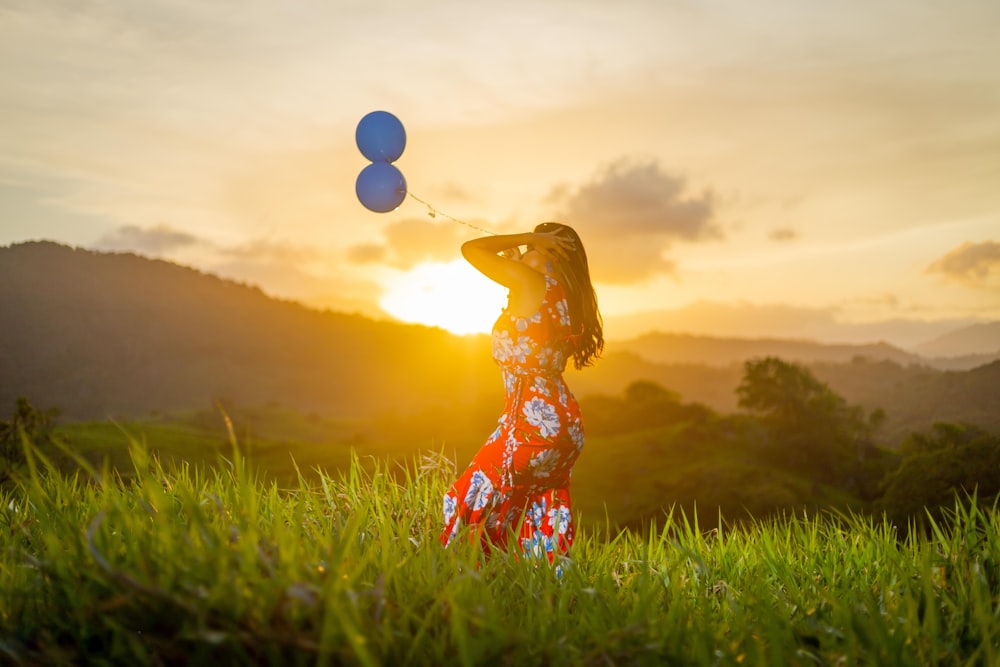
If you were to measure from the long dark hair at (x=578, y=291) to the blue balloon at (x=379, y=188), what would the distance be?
134 cm

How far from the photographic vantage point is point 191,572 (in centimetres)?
277

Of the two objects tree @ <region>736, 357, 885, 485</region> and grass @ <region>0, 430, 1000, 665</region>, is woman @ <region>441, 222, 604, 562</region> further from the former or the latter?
tree @ <region>736, 357, 885, 485</region>

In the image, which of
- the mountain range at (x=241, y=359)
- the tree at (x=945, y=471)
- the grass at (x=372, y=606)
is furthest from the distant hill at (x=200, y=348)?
the grass at (x=372, y=606)

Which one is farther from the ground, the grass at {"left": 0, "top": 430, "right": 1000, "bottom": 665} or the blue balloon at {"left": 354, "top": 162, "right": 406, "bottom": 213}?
the blue balloon at {"left": 354, "top": 162, "right": 406, "bottom": 213}

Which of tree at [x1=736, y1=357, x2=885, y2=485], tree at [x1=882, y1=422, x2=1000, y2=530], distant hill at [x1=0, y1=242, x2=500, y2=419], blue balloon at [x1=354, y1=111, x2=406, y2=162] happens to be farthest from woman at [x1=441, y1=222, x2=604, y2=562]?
distant hill at [x1=0, y1=242, x2=500, y2=419]

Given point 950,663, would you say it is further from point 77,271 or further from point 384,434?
point 77,271

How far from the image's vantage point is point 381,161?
677 cm

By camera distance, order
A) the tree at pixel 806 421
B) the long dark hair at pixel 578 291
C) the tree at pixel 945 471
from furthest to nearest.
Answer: the tree at pixel 806 421 < the tree at pixel 945 471 < the long dark hair at pixel 578 291

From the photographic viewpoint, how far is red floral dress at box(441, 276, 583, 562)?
5.59 metres

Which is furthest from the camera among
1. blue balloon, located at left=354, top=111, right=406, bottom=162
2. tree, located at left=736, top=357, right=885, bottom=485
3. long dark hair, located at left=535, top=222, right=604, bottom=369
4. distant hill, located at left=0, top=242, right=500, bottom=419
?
distant hill, located at left=0, top=242, right=500, bottom=419

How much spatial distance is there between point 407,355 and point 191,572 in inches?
4067

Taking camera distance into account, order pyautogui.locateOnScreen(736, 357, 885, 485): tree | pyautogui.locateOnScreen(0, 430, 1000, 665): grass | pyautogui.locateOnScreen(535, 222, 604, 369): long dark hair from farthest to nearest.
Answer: pyautogui.locateOnScreen(736, 357, 885, 485): tree
pyautogui.locateOnScreen(535, 222, 604, 369): long dark hair
pyautogui.locateOnScreen(0, 430, 1000, 665): grass

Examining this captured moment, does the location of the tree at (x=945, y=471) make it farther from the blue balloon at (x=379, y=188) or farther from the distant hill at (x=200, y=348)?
the distant hill at (x=200, y=348)

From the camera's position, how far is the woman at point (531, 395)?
221 inches
